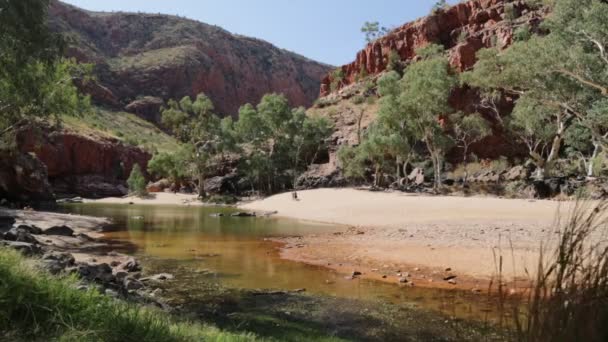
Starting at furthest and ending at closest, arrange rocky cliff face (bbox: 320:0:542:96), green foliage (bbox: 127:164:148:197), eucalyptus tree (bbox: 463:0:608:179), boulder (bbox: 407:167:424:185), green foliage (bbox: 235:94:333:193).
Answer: rocky cliff face (bbox: 320:0:542:96) → green foliage (bbox: 127:164:148:197) → green foliage (bbox: 235:94:333:193) → boulder (bbox: 407:167:424:185) → eucalyptus tree (bbox: 463:0:608:179)

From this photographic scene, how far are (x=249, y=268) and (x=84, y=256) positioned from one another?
5.06 m

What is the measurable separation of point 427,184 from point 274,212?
17.1m

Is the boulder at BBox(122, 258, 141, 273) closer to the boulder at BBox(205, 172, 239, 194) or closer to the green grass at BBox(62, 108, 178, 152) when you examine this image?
the boulder at BBox(205, 172, 239, 194)

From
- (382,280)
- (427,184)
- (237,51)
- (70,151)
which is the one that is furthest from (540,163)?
(237,51)

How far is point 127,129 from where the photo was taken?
88500mm

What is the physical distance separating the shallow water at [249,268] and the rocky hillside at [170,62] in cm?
8256

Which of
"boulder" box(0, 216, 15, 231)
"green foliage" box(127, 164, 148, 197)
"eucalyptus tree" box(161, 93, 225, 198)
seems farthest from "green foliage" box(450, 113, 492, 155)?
"green foliage" box(127, 164, 148, 197)

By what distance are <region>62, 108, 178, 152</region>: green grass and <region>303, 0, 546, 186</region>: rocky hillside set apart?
31.3 metres

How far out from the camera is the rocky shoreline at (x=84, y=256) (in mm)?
7277

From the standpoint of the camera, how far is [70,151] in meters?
62.0

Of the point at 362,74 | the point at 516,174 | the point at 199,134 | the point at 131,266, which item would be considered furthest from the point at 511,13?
the point at 131,266

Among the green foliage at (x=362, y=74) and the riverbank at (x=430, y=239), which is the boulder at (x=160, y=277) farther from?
the green foliage at (x=362, y=74)

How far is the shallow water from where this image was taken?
930 cm

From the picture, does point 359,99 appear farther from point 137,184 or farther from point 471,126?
point 137,184
